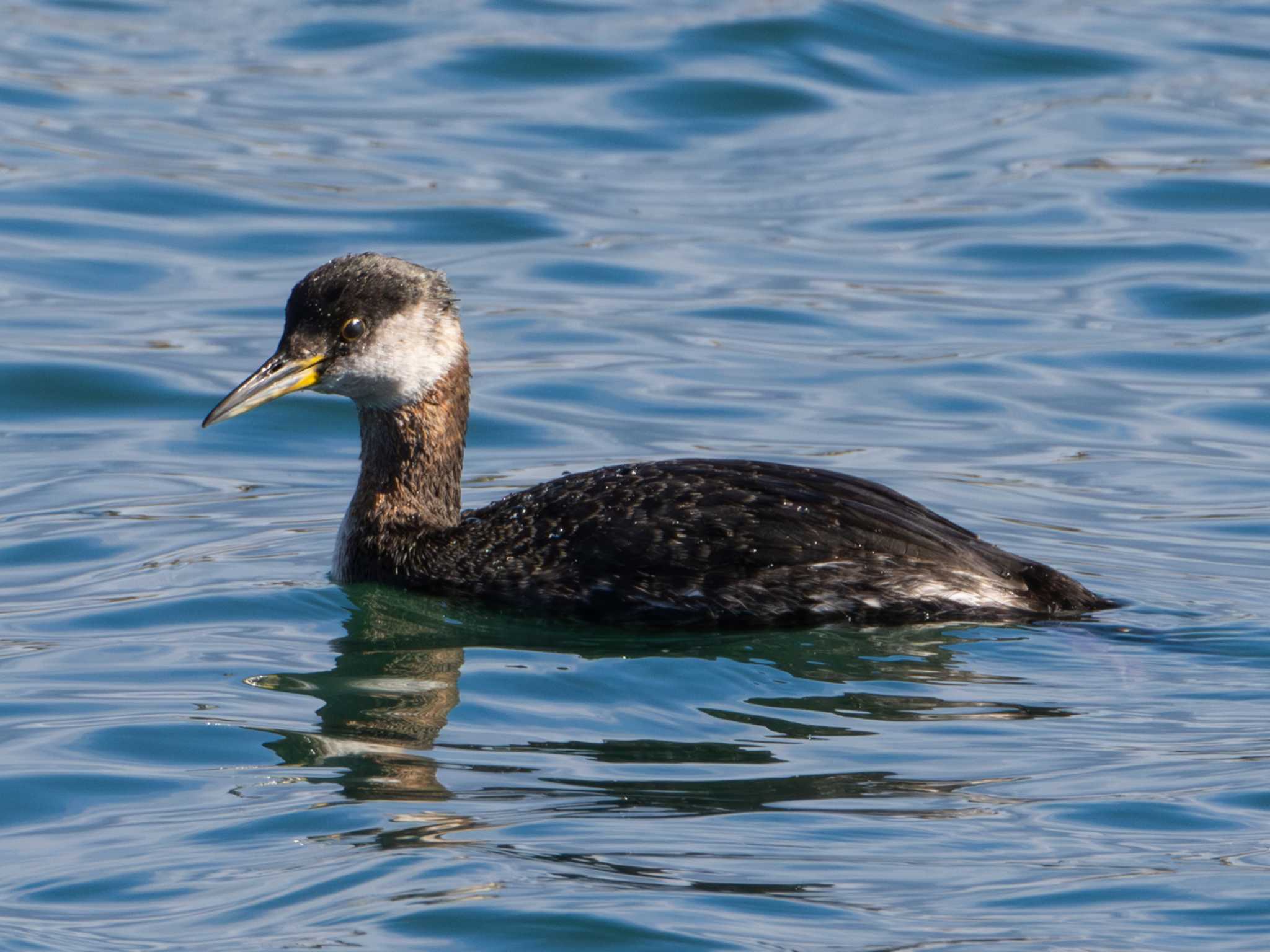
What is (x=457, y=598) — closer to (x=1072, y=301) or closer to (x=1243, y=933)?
(x=1243, y=933)

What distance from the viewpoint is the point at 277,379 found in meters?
9.23

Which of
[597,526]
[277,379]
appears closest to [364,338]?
[277,379]

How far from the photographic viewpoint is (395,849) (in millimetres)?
6230

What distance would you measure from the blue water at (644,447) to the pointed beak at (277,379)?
2.67 feet

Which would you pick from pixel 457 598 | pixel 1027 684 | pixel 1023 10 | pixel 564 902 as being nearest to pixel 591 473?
→ pixel 457 598

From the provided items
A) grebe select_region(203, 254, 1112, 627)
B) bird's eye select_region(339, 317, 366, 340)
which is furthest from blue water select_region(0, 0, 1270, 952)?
bird's eye select_region(339, 317, 366, 340)

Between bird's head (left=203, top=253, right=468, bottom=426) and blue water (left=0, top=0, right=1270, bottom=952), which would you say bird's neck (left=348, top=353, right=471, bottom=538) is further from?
blue water (left=0, top=0, right=1270, bottom=952)

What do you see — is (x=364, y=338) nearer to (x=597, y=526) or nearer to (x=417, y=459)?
(x=417, y=459)

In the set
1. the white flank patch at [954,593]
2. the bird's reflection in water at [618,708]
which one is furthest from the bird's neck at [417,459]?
the white flank patch at [954,593]

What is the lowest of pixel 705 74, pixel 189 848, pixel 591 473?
pixel 189 848

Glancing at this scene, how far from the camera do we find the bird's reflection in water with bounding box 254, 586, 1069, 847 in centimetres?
668

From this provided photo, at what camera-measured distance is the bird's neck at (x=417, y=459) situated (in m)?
9.47

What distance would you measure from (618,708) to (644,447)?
166 inches

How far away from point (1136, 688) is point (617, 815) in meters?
2.27
